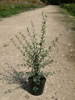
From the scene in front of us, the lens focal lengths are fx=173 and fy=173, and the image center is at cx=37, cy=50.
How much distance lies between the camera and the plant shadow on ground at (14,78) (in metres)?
4.34

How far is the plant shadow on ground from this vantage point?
4338mm

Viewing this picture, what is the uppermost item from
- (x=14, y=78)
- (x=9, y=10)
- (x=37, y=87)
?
(x=37, y=87)

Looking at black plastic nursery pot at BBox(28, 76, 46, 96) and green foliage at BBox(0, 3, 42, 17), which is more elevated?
black plastic nursery pot at BBox(28, 76, 46, 96)

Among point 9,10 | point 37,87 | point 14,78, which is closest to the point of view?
point 37,87

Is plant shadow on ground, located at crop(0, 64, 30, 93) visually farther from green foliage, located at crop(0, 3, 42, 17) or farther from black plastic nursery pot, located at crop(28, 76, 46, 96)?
green foliage, located at crop(0, 3, 42, 17)

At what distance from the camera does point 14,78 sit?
4.69 m

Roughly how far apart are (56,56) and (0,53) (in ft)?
7.16

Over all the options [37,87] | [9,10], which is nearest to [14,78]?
[37,87]

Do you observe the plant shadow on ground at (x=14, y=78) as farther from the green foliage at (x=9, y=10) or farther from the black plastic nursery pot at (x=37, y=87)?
the green foliage at (x=9, y=10)

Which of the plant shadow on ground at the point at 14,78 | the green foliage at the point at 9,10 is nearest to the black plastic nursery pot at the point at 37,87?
the plant shadow on ground at the point at 14,78

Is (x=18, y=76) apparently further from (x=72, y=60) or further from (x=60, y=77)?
(x=72, y=60)

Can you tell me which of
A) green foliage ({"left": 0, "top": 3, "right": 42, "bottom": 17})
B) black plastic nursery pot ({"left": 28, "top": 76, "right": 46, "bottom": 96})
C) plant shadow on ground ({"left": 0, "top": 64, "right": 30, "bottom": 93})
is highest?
black plastic nursery pot ({"left": 28, "top": 76, "right": 46, "bottom": 96})

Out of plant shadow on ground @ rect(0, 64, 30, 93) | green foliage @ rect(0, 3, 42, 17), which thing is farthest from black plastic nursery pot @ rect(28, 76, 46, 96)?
green foliage @ rect(0, 3, 42, 17)

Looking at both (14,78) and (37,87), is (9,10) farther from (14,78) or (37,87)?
(37,87)
